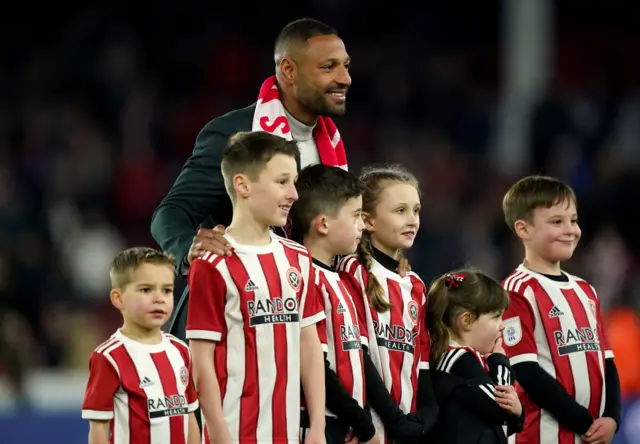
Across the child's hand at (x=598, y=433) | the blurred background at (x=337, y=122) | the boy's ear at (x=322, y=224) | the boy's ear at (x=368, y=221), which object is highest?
the blurred background at (x=337, y=122)

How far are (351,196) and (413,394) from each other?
0.70m

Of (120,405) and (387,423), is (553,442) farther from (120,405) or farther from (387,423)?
(120,405)

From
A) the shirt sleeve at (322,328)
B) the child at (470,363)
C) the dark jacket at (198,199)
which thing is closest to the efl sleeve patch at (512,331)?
the child at (470,363)

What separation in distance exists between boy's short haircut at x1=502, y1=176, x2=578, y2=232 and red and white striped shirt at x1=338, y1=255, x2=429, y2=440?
27.1 inches

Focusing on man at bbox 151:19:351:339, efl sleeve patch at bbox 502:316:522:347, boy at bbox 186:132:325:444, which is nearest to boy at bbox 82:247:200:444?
man at bbox 151:19:351:339

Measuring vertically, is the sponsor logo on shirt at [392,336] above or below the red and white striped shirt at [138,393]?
above

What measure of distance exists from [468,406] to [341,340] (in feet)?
1.84

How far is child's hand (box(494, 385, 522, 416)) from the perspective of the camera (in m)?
4.58

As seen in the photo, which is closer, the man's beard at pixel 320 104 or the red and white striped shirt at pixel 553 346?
the man's beard at pixel 320 104

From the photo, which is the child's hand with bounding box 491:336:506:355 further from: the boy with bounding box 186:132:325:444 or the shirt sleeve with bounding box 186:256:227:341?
the shirt sleeve with bounding box 186:256:227:341

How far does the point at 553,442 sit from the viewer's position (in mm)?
4926

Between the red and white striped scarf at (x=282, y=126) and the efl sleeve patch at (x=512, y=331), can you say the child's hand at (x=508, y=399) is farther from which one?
the red and white striped scarf at (x=282, y=126)

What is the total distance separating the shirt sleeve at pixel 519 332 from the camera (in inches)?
194

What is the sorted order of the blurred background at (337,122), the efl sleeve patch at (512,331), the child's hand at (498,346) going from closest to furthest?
the child's hand at (498,346), the efl sleeve patch at (512,331), the blurred background at (337,122)
